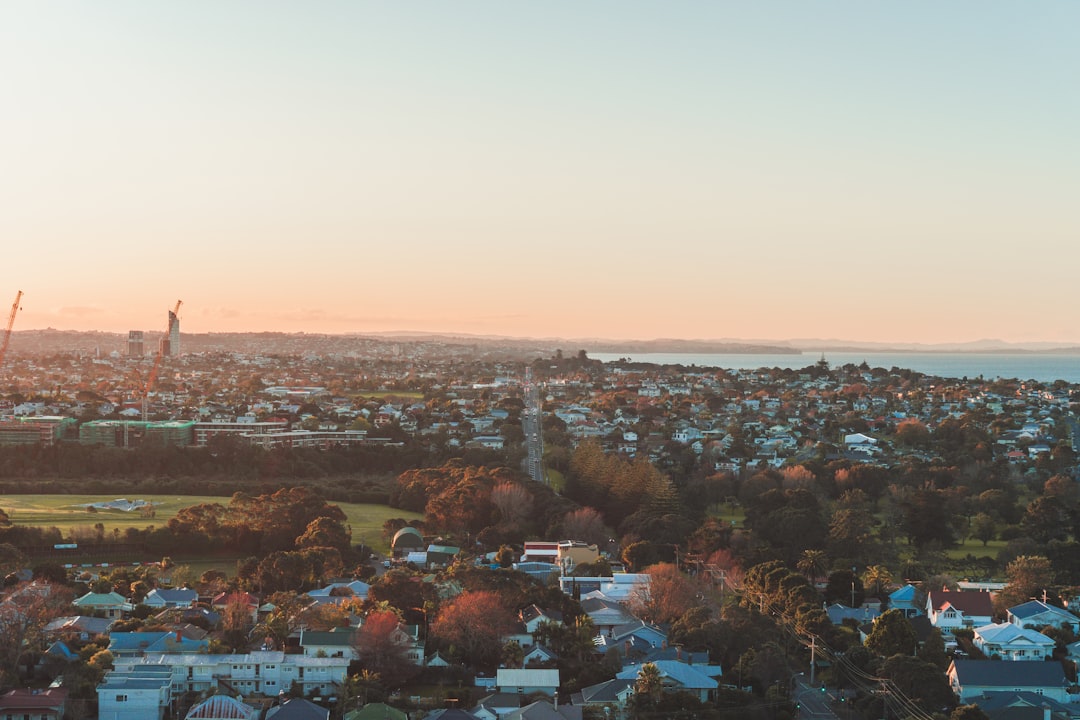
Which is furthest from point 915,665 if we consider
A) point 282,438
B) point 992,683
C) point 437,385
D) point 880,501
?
point 437,385

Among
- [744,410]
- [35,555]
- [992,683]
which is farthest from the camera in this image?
[744,410]

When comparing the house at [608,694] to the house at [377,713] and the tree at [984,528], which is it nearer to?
the house at [377,713]

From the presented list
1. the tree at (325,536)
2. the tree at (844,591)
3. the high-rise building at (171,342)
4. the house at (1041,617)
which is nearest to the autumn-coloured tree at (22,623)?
the tree at (325,536)

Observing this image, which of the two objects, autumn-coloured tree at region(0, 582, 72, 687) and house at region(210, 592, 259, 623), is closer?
autumn-coloured tree at region(0, 582, 72, 687)

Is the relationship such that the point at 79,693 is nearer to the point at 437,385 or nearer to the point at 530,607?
the point at 530,607

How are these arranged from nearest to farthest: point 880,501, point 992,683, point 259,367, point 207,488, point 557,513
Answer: point 992,683 < point 557,513 < point 880,501 < point 207,488 < point 259,367

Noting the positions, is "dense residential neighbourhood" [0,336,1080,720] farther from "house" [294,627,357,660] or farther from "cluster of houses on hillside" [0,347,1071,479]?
"cluster of houses on hillside" [0,347,1071,479]

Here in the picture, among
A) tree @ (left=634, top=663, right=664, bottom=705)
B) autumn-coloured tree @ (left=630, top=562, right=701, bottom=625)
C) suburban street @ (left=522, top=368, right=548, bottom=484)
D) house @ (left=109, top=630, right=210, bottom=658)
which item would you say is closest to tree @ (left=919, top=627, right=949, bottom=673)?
autumn-coloured tree @ (left=630, top=562, right=701, bottom=625)
